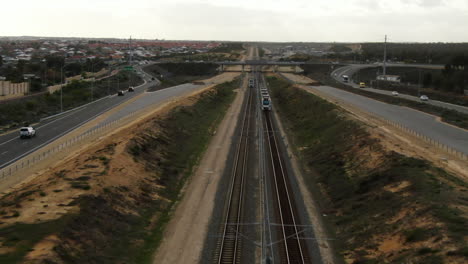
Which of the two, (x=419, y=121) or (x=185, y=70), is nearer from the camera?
(x=419, y=121)

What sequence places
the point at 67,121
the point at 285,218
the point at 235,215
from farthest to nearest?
1. the point at 67,121
2. the point at 235,215
3. the point at 285,218

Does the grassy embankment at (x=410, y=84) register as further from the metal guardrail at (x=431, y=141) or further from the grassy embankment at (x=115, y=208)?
the grassy embankment at (x=115, y=208)

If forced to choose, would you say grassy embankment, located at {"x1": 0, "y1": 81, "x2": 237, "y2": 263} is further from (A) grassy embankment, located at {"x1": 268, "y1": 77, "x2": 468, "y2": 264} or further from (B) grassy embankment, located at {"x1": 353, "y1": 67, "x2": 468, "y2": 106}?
(B) grassy embankment, located at {"x1": 353, "y1": 67, "x2": 468, "y2": 106}

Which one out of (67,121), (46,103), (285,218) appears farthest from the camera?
(46,103)

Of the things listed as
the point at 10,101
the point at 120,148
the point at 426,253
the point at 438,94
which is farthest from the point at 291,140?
the point at 438,94

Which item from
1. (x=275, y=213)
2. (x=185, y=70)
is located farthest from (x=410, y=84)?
(x=275, y=213)

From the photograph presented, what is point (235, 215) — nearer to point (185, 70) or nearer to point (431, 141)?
point (431, 141)
